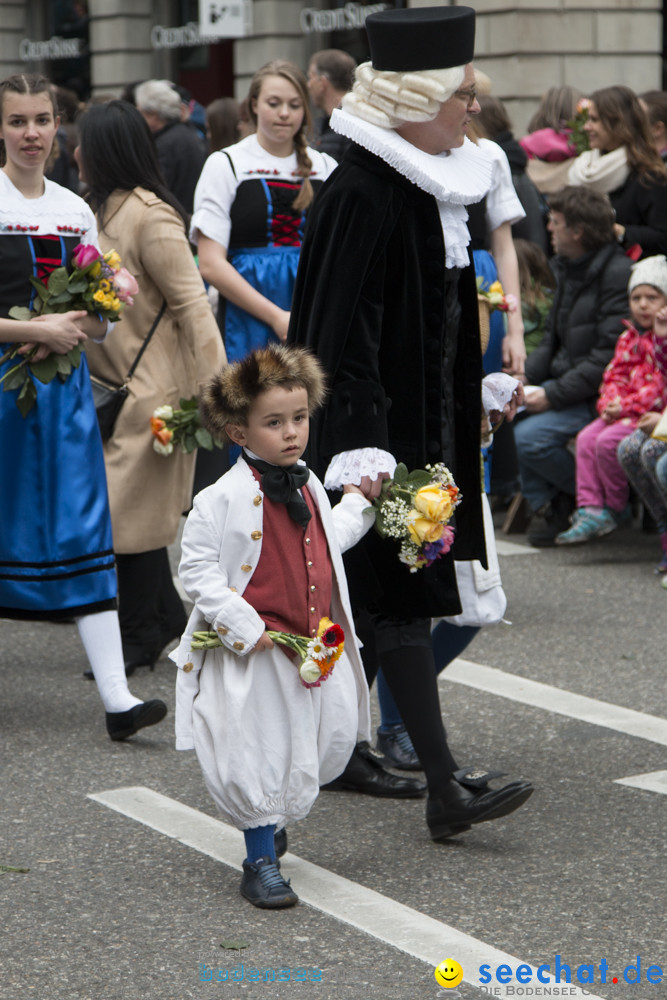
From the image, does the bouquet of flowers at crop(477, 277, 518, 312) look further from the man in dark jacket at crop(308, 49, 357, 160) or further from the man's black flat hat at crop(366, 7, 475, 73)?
the man in dark jacket at crop(308, 49, 357, 160)

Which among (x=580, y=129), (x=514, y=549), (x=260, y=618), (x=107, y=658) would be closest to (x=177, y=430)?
(x=107, y=658)

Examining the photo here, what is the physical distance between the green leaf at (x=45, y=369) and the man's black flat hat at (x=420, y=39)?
1.67m

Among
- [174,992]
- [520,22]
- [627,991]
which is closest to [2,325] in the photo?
[174,992]

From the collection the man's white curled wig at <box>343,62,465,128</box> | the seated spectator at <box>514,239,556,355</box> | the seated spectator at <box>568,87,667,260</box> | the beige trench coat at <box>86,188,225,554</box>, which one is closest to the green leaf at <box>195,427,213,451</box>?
the beige trench coat at <box>86,188,225,554</box>

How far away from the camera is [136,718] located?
4914 mm

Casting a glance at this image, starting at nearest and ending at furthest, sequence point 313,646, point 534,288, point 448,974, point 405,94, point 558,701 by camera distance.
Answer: point 448,974 < point 313,646 < point 405,94 < point 558,701 < point 534,288

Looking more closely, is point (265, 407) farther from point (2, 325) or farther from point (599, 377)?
point (599, 377)

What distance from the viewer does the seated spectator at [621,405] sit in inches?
308

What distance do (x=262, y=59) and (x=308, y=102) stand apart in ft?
→ 50.9

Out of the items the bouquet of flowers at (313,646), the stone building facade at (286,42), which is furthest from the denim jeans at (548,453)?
the stone building facade at (286,42)

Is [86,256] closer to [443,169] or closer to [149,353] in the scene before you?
[149,353]

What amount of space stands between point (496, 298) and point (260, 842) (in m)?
2.50

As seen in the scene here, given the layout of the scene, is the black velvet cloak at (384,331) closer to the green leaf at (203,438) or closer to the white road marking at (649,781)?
the white road marking at (649,781)

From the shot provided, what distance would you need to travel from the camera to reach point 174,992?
3.20 metres
